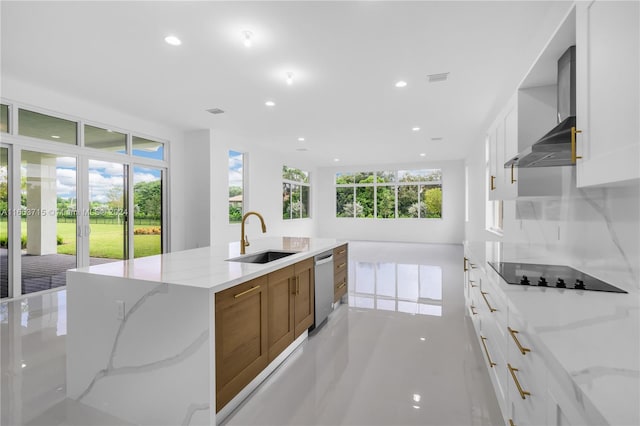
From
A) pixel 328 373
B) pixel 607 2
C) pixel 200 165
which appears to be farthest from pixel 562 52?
pixel 200 165

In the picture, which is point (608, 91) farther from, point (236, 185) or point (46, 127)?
point (236, 185)

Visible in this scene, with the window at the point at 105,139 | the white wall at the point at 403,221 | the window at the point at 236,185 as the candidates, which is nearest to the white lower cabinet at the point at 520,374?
the window at the point at 105,139

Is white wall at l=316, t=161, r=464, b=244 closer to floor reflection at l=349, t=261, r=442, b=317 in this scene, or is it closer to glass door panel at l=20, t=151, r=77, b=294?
floor reflection at l=349, t=261, r=442, b=317

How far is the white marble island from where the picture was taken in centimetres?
160

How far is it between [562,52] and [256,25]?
8.01 feet

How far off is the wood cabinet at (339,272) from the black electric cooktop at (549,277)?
179 cm

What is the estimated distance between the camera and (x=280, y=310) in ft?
7.77

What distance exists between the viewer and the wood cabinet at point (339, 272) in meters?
3.58

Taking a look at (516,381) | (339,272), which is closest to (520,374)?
(516,381)

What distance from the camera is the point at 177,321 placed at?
164 centimetres

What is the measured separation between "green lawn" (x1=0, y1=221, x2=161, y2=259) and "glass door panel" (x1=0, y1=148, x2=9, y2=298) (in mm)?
198

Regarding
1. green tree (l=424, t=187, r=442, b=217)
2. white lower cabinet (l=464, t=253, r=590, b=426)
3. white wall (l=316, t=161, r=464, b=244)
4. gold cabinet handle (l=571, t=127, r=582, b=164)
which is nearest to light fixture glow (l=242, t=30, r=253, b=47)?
gold cabinet handle (l=571, t=127, r=582, b=164)

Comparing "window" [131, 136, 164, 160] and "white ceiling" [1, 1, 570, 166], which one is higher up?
"white ceiling" [1, 1, 570, 166]

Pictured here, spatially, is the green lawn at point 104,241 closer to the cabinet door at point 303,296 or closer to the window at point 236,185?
the window at point 236,185
